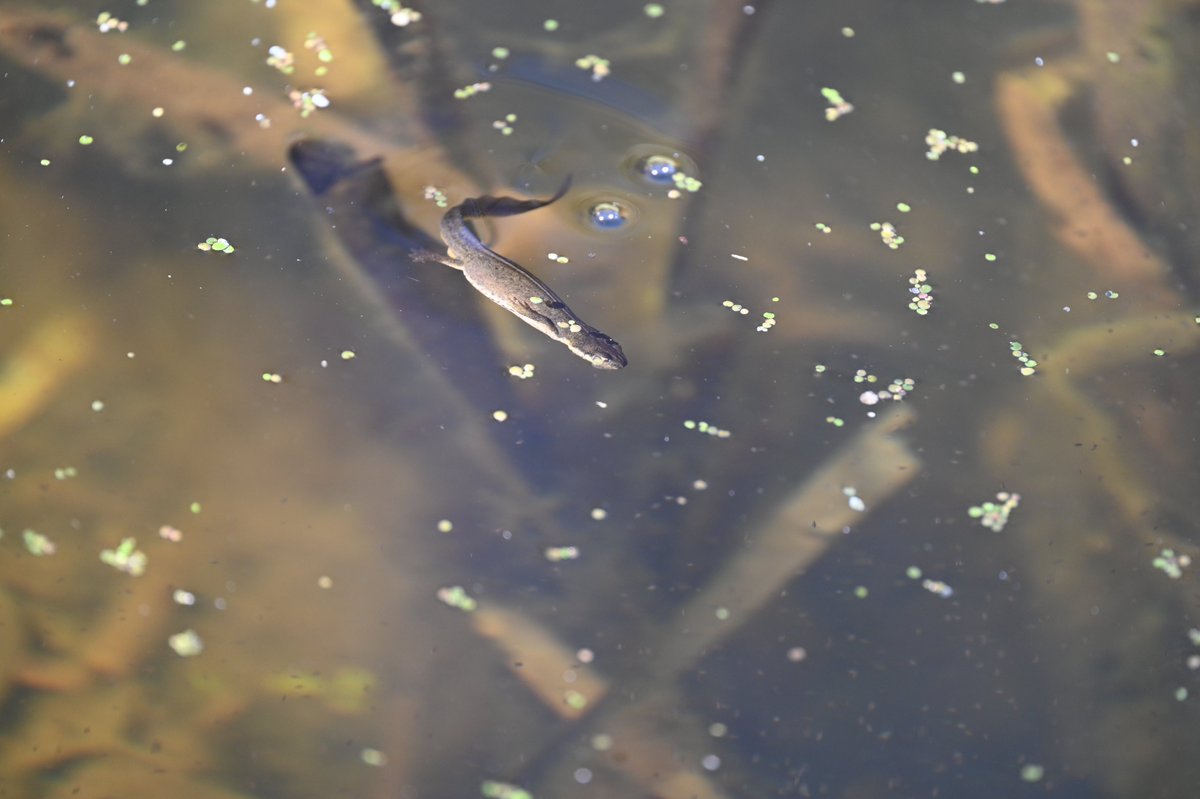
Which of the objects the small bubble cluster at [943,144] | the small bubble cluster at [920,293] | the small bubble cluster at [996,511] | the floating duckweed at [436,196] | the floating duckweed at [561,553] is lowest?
the floating duckweed at [561,553]

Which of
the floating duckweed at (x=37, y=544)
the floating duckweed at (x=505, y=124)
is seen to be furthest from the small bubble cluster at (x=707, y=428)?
the floating duckweed at (x=37, y=544)

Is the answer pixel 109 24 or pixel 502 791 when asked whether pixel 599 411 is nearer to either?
pixel 502 791

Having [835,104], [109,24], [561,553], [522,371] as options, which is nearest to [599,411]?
[522,371]

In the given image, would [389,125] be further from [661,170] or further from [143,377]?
[143,377]

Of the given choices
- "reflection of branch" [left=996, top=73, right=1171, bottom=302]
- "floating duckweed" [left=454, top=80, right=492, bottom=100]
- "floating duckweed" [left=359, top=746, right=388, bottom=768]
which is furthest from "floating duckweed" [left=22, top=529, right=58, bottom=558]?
"reflection of branch" [left=996, top=73, right=1171, bottom=302]

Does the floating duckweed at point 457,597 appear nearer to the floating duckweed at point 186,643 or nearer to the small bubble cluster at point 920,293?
the floating duckweed at point 186,643

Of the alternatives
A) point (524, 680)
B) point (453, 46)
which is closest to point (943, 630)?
point (524, 680)
